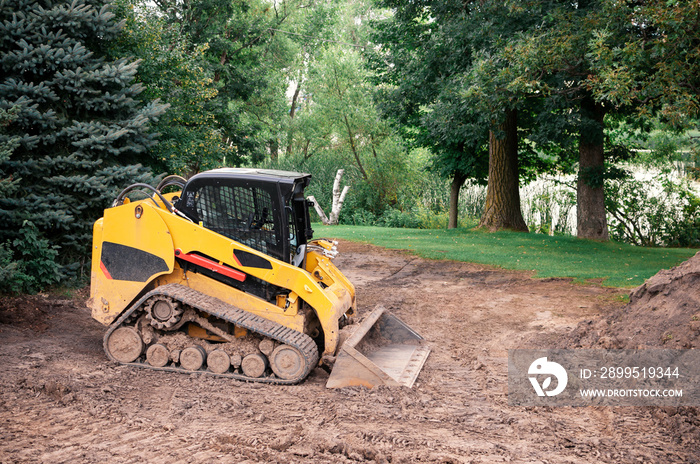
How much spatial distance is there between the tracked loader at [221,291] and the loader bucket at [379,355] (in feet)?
0.09

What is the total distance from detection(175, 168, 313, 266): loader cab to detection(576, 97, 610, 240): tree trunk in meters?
10.6

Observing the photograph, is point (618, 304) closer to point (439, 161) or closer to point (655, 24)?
Result: point (655, 24)

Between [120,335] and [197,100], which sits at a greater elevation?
[197,100]

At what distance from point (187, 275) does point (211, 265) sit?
1.20ft

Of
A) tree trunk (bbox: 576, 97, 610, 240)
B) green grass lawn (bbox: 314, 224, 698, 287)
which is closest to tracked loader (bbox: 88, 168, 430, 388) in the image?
green grass lawn (bbox: 314, 224, 698, 287)

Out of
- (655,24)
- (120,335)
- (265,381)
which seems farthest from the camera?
(655,24)

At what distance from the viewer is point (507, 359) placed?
6590 millimetres

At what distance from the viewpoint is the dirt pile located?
577cm

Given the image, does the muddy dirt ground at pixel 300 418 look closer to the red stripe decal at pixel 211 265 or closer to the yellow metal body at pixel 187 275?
the yellow metal body at pixel 187 275

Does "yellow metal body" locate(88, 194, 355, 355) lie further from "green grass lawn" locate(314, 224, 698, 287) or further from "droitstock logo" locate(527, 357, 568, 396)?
"green grass lawn" locate(314, 224, 698, 287)

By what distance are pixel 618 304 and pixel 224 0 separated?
687 inches

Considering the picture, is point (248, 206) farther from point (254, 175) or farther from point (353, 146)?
point (353, 146)

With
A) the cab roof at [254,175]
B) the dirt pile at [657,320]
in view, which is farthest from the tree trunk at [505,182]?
the cab roof at [254,175]

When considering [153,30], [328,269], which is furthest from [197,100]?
[328,269]
